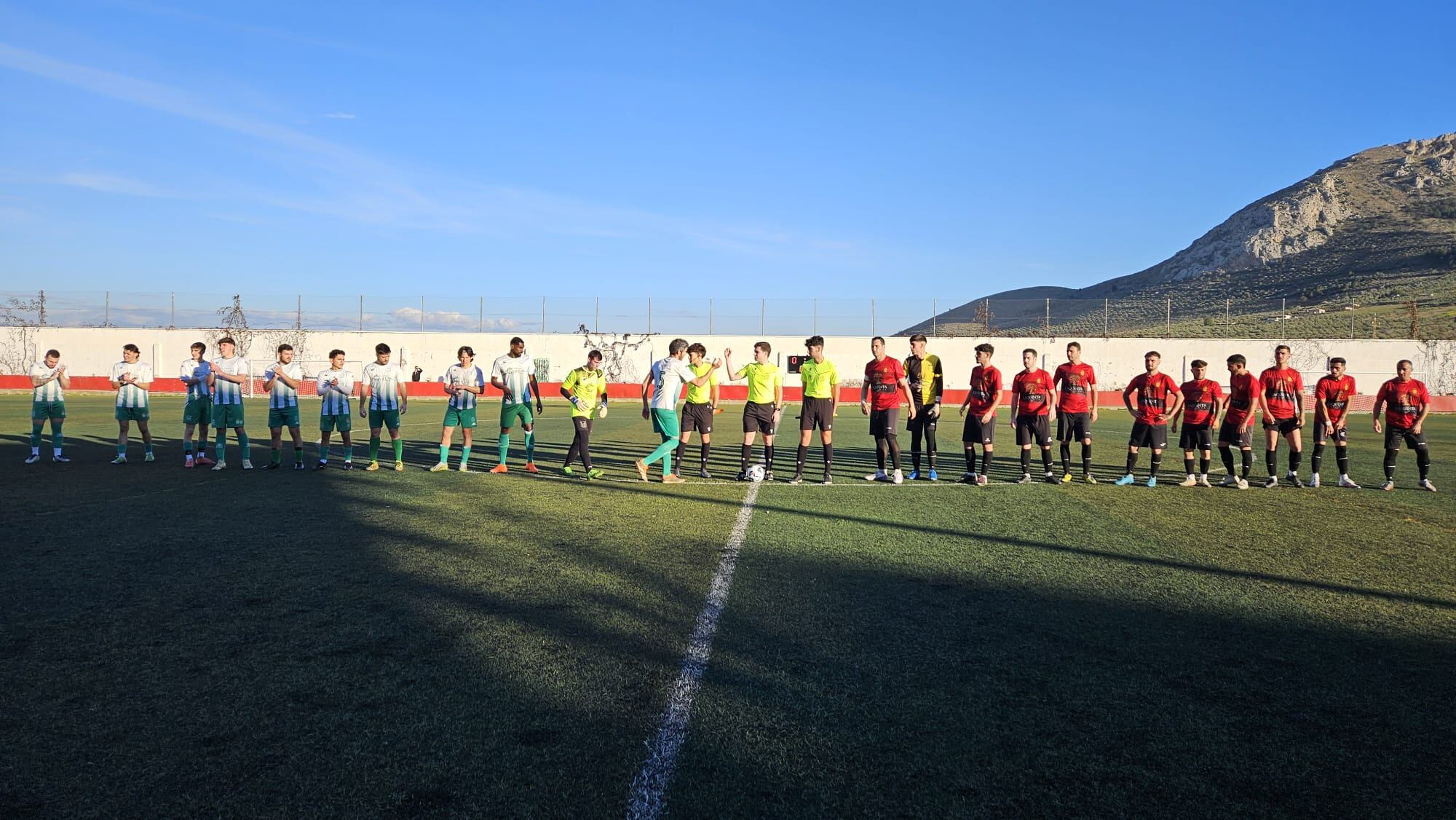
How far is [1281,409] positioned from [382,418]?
12.2 metres

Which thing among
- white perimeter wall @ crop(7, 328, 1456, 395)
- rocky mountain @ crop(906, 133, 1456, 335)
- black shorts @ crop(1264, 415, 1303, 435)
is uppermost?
rocky mountain @ crop(906, 133, 1456, 335)

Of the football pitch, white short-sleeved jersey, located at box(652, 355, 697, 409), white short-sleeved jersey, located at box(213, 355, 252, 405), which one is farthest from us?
white short-sleeved jersey, located at box(213, 355, 252, 405)

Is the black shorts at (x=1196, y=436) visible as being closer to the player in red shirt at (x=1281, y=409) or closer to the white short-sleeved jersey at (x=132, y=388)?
the player in red shirt at (x=1281, y=409)

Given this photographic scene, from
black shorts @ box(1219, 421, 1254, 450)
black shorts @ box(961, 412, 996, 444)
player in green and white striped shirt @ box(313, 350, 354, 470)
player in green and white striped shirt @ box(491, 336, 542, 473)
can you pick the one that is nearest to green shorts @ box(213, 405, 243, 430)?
player in green and white striped shirt @ box(313, 350, 354, 470)

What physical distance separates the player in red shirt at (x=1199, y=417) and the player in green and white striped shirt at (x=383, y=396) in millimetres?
10391

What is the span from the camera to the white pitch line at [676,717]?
3007 millimetres

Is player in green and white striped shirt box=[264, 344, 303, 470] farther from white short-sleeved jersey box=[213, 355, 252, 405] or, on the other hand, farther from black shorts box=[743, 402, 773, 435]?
black shorts box=[743, 402, 773, 435]

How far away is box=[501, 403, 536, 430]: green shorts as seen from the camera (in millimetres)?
12438

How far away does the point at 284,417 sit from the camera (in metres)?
12.1

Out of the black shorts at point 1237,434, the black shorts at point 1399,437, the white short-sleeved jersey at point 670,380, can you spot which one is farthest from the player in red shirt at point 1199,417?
the white short-sleeved jersey at point 670,380

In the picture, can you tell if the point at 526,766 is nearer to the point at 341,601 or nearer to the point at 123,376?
the point at 341,601

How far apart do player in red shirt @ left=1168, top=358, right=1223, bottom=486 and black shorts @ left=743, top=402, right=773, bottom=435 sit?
5.28 metres

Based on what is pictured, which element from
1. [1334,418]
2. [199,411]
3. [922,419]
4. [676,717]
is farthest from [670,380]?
[1334,418]

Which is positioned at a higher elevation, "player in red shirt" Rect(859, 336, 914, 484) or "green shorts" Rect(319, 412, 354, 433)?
"player in red shirt" Rect(859, 336, 914, 484)
